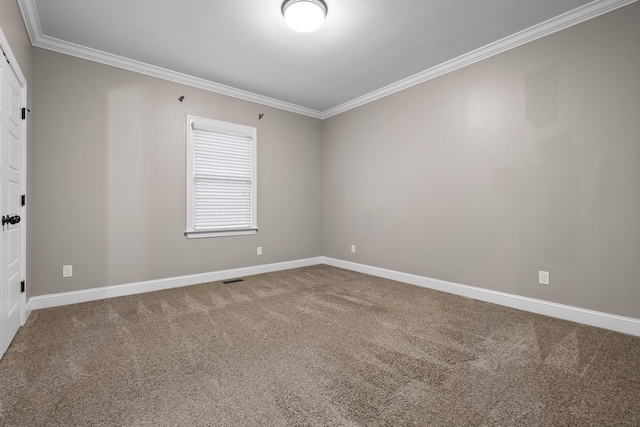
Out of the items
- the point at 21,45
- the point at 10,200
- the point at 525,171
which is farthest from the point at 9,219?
the point at 525,171

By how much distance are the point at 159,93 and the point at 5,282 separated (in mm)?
2651

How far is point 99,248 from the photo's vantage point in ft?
11.3

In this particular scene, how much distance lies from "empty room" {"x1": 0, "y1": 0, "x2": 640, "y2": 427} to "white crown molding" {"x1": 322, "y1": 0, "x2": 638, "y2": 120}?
0.02 m

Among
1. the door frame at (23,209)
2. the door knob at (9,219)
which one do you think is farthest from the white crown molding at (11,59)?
the door knob at (9,219)

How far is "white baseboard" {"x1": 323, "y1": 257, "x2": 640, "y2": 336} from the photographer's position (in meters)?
2.54

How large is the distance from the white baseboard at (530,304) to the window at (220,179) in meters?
2.33

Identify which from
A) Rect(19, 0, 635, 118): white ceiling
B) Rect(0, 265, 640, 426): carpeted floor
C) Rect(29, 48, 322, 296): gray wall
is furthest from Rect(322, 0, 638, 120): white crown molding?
Rect(0, 265, 640, 426): carpeted floor

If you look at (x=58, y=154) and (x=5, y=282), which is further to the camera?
(x=58, y=154)

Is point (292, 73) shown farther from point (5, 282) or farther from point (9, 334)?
point (9, 334)

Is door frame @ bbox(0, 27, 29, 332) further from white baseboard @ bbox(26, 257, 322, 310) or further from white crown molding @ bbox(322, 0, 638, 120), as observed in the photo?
white crown molding @ bbox(322, 0, 638, 120)

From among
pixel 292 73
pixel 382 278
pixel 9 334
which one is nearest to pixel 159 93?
pixel 292 73

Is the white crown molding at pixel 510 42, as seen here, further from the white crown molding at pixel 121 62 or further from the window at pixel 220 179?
the window at pixel 220 179

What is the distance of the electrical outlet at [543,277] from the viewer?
294 cm

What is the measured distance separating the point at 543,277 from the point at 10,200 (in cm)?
471
